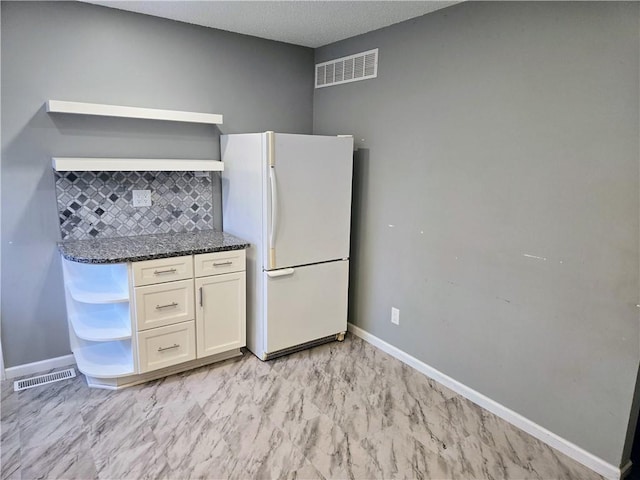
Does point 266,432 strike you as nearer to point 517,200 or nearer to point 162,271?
point 162,271

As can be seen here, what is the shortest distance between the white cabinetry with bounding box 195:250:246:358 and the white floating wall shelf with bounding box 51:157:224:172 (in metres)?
0.62

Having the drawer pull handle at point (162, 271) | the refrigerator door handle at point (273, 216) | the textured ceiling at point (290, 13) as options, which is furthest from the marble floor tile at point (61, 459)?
the textured ceiling at point (290, 13)

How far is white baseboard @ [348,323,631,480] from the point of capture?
6.66ft

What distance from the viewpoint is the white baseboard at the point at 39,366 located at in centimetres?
269

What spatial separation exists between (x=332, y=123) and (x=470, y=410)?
2340 millimetres

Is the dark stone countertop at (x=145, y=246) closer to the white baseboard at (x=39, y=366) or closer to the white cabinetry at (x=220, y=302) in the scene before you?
the white cabinetry at (x=220, y=302)

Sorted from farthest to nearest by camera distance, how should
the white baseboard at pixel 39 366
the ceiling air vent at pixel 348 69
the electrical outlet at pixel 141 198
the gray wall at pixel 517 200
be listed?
the ceiling air vent at pixel 348 69 < the electrical outlet at pixel 141 198 < the white baseboard at pixel 39 366 < the gray wall at pixel 517 200

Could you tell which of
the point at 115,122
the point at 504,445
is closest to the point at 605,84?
the point at 504,445

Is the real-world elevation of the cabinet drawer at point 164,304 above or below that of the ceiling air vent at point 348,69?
below

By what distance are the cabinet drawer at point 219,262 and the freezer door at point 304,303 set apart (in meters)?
0.21

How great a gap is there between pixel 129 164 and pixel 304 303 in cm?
149

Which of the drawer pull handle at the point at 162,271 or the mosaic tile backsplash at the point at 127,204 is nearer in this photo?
the drawer pull handle at the point at 162,271

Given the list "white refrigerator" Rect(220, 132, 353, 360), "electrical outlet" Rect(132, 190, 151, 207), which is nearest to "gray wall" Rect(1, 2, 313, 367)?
"electrical outlet" Rect(132, 190, 151, 207)

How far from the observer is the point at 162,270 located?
2.59m
